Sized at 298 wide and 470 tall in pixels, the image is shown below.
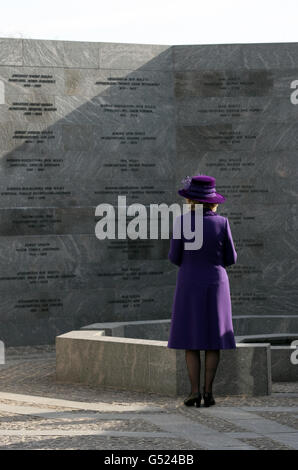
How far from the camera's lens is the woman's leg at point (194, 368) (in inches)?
294

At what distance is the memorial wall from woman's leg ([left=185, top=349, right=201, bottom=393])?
5184 mm

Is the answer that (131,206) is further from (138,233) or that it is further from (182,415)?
(182,415)

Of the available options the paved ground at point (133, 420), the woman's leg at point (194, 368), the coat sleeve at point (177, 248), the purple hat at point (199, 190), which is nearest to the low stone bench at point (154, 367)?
the paved ground at point (133, 420)

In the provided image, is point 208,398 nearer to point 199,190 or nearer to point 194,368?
point 194,368

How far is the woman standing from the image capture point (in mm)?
7441

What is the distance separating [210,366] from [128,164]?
5.94 meters

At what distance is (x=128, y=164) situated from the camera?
13.0m

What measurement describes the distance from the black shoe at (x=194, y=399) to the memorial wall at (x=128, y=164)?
5.15m

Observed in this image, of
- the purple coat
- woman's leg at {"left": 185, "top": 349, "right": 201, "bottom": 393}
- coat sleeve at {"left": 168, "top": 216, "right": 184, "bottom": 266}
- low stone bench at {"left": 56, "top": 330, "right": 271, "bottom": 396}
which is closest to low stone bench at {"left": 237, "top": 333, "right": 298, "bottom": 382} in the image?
low stone bench at {"left": 56, "top": 330, "right": 271, "bottom": 396}

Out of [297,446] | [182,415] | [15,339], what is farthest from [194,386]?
[15,339]

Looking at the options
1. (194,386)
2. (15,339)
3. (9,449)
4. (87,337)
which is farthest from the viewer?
(15,339)

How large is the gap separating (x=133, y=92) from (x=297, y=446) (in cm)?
796

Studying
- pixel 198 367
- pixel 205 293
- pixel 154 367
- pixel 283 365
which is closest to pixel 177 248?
pixel 205 293

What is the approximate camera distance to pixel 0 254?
486 inches
